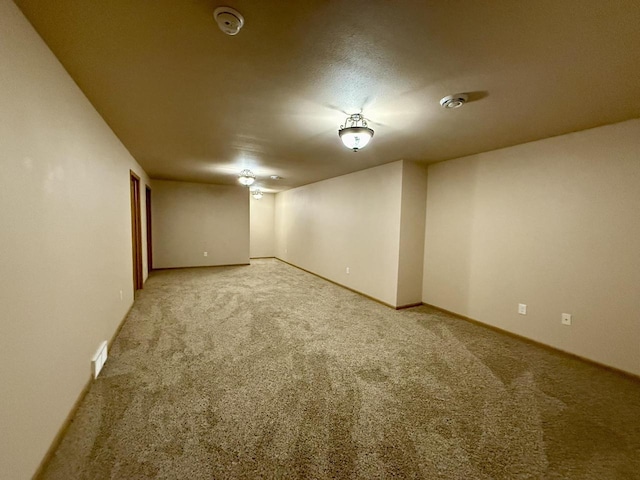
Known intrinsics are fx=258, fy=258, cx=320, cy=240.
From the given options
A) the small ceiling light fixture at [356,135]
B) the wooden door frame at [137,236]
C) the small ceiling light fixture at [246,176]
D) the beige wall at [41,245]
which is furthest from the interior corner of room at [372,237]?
the small ceiling light fixture at [356,135]

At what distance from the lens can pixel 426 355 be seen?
275 centimetres

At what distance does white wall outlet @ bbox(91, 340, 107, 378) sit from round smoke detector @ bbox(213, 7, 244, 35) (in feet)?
8.78

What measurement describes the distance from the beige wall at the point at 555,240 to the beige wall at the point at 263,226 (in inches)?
255

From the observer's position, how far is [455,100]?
203 cm

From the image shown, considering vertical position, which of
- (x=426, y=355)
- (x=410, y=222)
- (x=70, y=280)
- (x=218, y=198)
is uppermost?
(x=218, y=198)

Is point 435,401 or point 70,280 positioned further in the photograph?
point 435,401

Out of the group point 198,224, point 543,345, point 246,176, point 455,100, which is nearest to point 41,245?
point 455,100

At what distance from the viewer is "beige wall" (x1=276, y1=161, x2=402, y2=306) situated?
14.1ft

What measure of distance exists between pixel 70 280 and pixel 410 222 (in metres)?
4.08

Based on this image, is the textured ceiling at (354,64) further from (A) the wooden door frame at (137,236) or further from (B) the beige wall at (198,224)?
(B) the beige wall at (198,224)

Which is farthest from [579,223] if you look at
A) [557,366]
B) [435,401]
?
[435,401]

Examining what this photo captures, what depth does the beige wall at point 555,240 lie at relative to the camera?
2.47 metres

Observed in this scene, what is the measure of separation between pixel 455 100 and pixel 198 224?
22.4 ft

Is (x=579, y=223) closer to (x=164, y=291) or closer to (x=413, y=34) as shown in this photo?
(x=413, y=34)
